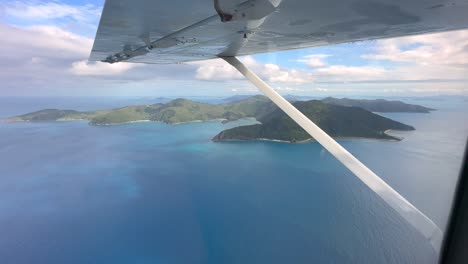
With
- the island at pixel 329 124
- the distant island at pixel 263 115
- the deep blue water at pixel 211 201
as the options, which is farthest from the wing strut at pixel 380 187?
the island at pixel 329 124

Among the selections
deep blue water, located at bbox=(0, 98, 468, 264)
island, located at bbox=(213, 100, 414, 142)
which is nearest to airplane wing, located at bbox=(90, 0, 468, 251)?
deep blue water, located at bbox=(0, 98, 468, 264)

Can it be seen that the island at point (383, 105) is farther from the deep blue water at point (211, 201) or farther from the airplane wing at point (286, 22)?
the airplane wing at point (286, 22)

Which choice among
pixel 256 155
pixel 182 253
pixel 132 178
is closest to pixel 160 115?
pixel 132 178

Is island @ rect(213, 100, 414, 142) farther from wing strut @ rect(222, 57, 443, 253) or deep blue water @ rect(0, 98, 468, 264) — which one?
wing strut @ rect(222, 57, 443, 253)

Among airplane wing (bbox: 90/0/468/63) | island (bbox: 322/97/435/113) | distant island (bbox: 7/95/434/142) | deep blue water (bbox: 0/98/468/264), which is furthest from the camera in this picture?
distant island (bbox: 7/95/434/142)

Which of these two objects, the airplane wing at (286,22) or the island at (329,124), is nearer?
the airplane wing at (286,22)

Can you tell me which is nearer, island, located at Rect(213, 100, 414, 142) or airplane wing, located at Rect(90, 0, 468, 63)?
airplane wing, located at Rect(90, 0, 468, 63)
